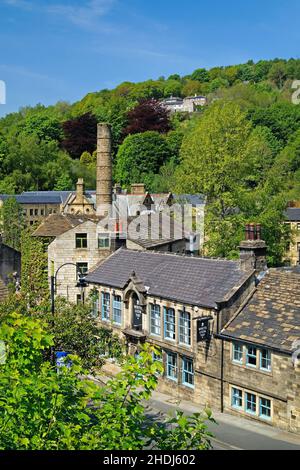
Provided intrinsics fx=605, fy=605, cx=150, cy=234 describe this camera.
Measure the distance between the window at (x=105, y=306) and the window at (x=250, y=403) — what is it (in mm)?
10726

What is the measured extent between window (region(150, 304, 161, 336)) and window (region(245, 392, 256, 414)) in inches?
243

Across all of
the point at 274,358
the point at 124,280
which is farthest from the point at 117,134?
the point at 274,358

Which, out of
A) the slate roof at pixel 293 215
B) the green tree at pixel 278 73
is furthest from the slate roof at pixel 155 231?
the green tree at pixel 278 73

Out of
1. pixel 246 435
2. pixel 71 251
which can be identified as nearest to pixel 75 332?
pixel 246 435

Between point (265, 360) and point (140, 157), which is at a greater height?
point (140, 157)

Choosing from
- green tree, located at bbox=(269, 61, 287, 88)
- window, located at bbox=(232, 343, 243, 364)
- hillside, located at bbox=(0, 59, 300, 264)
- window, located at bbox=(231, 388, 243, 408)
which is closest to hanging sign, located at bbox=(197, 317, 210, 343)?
window, located at bbox=(232, 343, 243, 364)

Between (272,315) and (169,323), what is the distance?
5.65 m

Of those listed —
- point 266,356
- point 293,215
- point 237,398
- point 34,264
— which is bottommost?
point 237,398

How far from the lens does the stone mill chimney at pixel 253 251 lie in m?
27.0

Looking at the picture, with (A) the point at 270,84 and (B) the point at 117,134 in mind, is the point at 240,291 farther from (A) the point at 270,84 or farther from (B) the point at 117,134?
(A) the point at 270,84

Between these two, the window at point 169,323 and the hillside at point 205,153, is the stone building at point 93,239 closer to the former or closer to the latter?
the hillside at point 205,153

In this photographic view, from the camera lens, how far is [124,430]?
31.5ft

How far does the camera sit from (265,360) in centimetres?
2369

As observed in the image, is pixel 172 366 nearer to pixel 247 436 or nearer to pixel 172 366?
pixel 172 366
